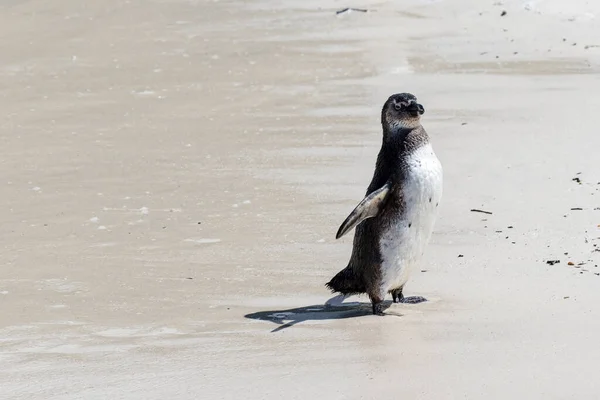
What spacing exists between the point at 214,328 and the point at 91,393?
33.9 inches

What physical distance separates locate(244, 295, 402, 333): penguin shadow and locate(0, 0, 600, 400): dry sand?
2 cm

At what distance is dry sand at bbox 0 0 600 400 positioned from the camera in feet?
15.9

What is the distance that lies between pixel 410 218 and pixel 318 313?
591 mm

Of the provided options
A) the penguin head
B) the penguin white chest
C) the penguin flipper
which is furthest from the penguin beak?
the penguin flipper

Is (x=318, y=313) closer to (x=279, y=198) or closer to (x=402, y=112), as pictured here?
(x=402, y=112)

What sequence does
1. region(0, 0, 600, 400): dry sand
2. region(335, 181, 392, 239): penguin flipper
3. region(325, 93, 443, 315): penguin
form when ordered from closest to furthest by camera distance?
region(0, 0, 600, 400): dry sand, region(335, 181, 392, 239): penguin flipper, region(325, 93, 443, 315): penguin

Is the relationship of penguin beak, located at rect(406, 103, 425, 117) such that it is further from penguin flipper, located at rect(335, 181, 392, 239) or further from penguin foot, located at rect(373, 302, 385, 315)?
penguin foot, located at rect(373, 302, 385, 315)

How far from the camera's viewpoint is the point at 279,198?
296 inches

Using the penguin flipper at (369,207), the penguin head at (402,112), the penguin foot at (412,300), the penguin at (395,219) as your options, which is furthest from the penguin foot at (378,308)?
the penguin head at (402,112)

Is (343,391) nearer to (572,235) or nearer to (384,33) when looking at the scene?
(572,235)

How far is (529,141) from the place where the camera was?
8.16m

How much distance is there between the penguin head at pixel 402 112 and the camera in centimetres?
577

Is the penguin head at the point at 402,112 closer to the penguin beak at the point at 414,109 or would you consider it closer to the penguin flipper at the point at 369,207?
the penguin beak at the point at 414,109

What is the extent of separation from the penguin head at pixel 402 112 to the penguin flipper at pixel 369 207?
34 centimetres
